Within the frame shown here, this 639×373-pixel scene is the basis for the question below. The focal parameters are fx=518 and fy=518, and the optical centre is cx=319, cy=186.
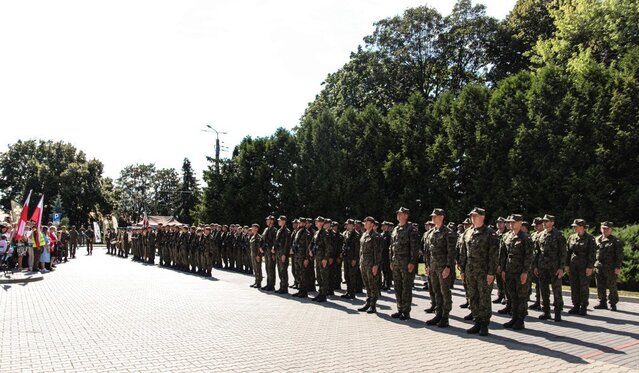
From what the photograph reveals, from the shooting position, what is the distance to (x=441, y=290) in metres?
9.91

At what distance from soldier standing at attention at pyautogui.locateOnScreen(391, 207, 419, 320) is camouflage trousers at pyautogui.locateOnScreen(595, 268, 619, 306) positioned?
508cm

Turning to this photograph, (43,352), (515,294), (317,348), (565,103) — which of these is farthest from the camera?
(565,103)

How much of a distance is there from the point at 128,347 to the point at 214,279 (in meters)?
11.3

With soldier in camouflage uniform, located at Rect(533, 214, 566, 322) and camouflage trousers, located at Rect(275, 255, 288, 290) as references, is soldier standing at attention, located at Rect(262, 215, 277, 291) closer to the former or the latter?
camouflage trousers, located at Rect(275, 255, 288, 290)

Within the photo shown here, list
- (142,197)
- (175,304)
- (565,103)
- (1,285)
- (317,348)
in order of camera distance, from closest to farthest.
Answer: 1. (317,348)
2. (175,304)
3. (1,285)
4. (565,103)
5. (142,197)

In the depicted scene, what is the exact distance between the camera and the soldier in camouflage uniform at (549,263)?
427 inches

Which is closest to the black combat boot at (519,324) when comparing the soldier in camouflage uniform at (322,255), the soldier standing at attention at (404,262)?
the soldier standing at attention at (404,262)

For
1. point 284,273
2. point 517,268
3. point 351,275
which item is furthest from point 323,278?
point 517,268

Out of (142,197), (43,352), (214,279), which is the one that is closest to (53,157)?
(142,197)

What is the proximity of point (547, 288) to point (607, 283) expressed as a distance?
263 centimetres

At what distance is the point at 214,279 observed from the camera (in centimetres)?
1888

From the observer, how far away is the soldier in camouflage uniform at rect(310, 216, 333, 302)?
13.5m

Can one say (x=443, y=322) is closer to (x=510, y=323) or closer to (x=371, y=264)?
(x=510, y=323)

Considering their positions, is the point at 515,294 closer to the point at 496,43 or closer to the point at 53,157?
the point at 496,43
